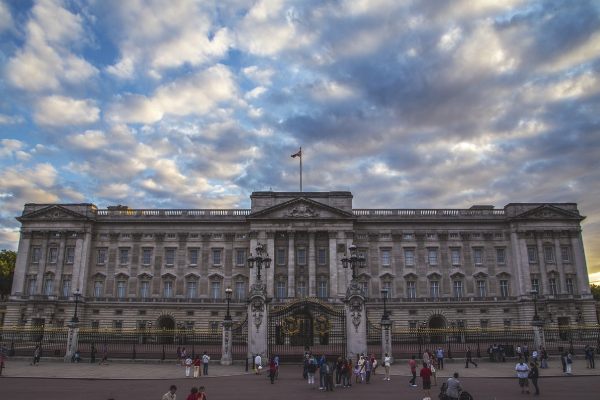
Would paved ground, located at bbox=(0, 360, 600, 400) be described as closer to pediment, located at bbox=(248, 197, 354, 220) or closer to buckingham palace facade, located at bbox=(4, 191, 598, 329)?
buckingham palace facade, located at bbox=(4, 191, 598, 329)

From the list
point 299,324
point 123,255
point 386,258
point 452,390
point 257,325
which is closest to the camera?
point 452,390

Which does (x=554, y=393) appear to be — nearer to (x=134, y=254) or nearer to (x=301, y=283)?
(x=301, y=283)

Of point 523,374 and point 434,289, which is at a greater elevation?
point 434,289

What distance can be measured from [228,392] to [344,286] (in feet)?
127

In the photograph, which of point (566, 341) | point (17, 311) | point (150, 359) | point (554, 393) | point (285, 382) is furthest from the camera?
point (17, 311)

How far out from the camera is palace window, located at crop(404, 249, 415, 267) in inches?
2468

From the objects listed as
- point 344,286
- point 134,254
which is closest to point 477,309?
point 344,286

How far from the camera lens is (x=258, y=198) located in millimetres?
63125

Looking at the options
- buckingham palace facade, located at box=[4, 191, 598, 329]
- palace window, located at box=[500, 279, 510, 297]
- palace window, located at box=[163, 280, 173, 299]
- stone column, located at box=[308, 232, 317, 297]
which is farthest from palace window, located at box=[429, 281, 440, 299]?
palace window, located at box=[163, 280, 173, 299]

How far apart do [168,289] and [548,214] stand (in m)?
50.4

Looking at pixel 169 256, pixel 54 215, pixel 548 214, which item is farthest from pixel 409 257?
pixel 54 215

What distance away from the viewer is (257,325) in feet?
109

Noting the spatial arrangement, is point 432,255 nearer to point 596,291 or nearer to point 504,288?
point 504,288

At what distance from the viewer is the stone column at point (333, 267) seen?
5981 cm
